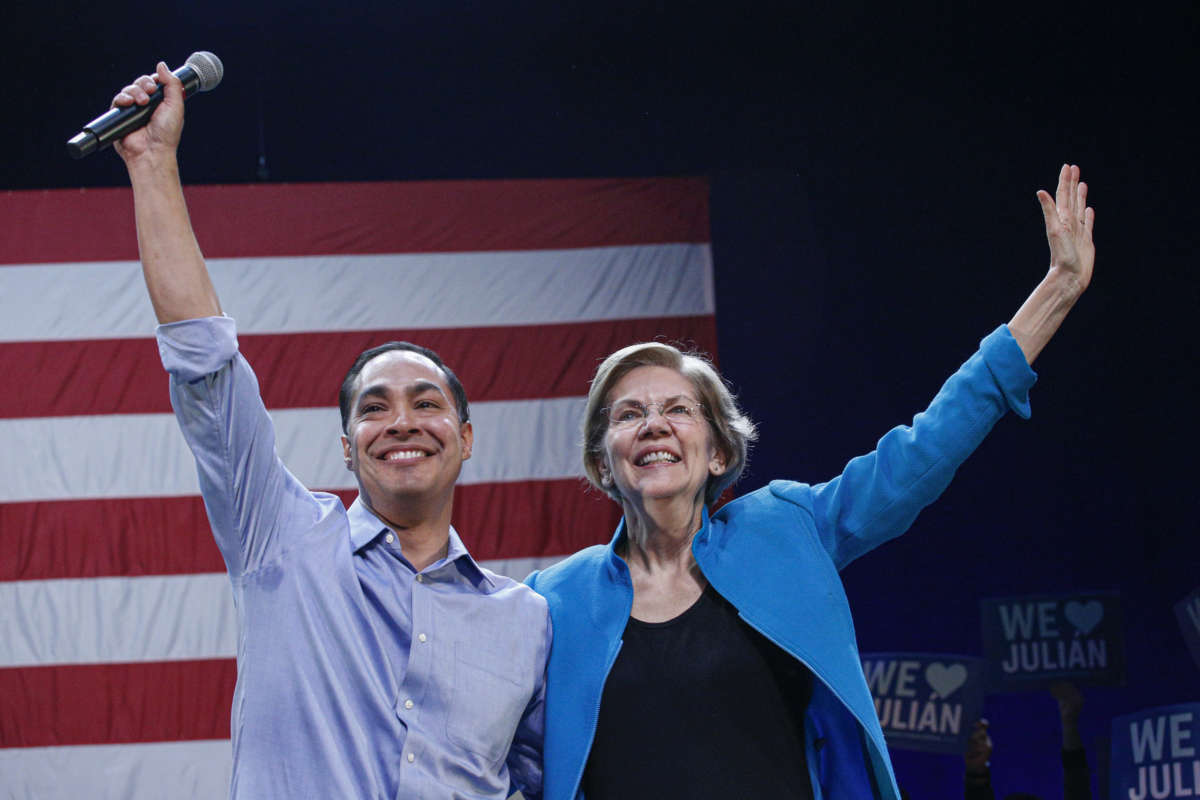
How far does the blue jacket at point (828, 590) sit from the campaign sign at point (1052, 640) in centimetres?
165

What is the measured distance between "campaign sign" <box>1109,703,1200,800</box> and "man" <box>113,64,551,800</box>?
204 cm

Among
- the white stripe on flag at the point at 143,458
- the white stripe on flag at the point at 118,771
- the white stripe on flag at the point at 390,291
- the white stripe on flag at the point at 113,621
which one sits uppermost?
the white stripe on flag at the point at 390,291

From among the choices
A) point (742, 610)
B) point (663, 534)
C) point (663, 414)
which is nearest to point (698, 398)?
point (663, 414)

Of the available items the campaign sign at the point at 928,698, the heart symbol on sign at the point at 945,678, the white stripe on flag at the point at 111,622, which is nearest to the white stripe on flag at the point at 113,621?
the white stripe on flag at the point at 111,622

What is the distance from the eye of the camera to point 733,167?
10.4 feet

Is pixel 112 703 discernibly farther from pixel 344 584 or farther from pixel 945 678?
pixel 945 678

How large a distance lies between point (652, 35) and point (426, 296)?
0.99 metres

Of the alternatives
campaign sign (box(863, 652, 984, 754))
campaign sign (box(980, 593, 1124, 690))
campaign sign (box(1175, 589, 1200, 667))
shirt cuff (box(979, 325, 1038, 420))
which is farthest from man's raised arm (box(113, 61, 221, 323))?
campaign sign (box(1175, 589, 1200, 667))

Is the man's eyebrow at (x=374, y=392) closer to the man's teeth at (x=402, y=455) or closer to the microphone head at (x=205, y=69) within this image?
the man's teeth at (x=402, y=455)

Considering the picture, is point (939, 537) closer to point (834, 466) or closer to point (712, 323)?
point (834, 466)

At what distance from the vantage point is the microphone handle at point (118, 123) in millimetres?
1152

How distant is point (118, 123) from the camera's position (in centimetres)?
124

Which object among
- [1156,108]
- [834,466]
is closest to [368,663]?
[834,466]

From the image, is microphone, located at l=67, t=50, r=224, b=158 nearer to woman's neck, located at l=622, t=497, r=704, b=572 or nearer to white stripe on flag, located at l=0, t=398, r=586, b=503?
woman's neck, located at l=622, t=497, r=704, b=572
